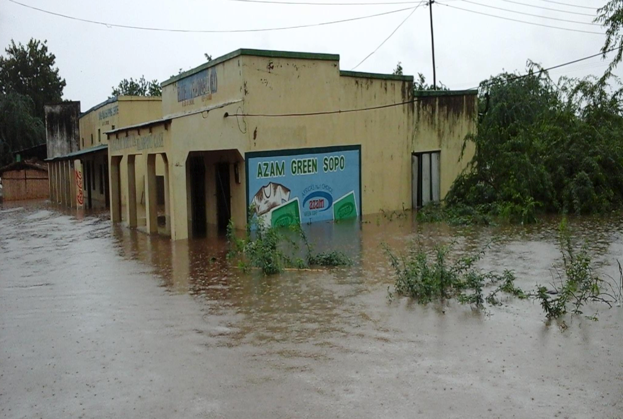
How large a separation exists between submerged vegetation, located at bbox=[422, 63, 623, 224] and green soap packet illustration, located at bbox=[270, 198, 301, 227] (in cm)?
426

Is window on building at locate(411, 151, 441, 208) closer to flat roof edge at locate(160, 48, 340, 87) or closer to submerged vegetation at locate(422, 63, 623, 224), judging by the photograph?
submerged vegetation at locate(422, 63, 623, 224)

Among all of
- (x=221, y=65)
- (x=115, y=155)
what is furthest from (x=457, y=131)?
(x=115, y=155)

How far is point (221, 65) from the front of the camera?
21312 mm

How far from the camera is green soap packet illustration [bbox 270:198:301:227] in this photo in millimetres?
20969

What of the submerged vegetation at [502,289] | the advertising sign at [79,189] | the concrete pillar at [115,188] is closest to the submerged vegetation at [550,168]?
the submerged vegetation at [502,289]

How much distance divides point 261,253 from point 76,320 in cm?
436

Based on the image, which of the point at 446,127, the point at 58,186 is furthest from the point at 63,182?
the point at 446,127

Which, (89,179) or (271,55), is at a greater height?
(271,55)

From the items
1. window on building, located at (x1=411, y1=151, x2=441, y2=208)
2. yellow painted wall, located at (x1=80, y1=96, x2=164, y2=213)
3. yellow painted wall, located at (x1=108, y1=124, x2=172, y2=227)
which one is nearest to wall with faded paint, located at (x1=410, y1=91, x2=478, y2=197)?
window on building, located at (x1=411, y1=151, x2=441, y2=208)

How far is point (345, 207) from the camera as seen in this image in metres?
23.3

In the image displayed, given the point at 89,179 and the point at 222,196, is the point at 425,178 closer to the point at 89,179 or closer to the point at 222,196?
the point at 222,196

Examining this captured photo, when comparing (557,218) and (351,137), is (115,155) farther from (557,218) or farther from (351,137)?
(557,218)

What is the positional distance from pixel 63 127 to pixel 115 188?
914 inches

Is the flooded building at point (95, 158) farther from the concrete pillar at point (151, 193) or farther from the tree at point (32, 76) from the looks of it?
the tree at point (32, 76)
